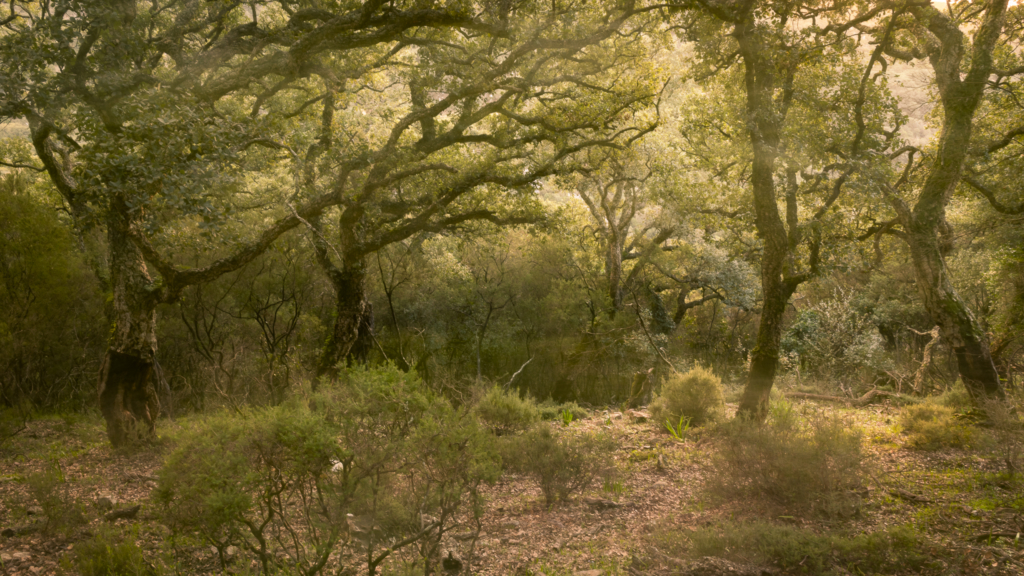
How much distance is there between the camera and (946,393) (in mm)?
8445

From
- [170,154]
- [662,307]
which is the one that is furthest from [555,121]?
[662,307]

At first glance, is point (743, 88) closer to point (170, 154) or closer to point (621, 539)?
point (621, 539)

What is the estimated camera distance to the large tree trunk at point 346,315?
9.88 meters

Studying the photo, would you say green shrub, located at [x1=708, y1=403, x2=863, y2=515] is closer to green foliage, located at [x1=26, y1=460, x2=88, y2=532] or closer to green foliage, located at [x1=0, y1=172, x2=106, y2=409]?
green foliage, located at [x1=26, y1=460, x2=88, y2=532]

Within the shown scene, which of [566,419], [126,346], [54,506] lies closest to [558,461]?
[566,419]

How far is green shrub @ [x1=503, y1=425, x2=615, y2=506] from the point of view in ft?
19.0

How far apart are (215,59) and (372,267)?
10694mm

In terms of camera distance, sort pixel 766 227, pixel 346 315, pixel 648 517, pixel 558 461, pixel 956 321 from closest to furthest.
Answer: pixel 648 517
pixel 558 461
pixel 766 227
pixel 956 321
pixel 346 315

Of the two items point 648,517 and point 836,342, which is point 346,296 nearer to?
point 648,517

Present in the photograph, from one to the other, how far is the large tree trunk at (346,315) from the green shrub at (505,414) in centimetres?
309

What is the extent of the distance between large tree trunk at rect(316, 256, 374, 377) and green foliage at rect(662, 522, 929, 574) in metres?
7.20

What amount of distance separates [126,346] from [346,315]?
3398 millimetres

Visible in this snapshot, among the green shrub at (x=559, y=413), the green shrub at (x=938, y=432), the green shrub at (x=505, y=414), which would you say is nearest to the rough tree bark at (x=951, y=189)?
the green shrub at (x=938, y=432)

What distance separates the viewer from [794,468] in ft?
16.7
